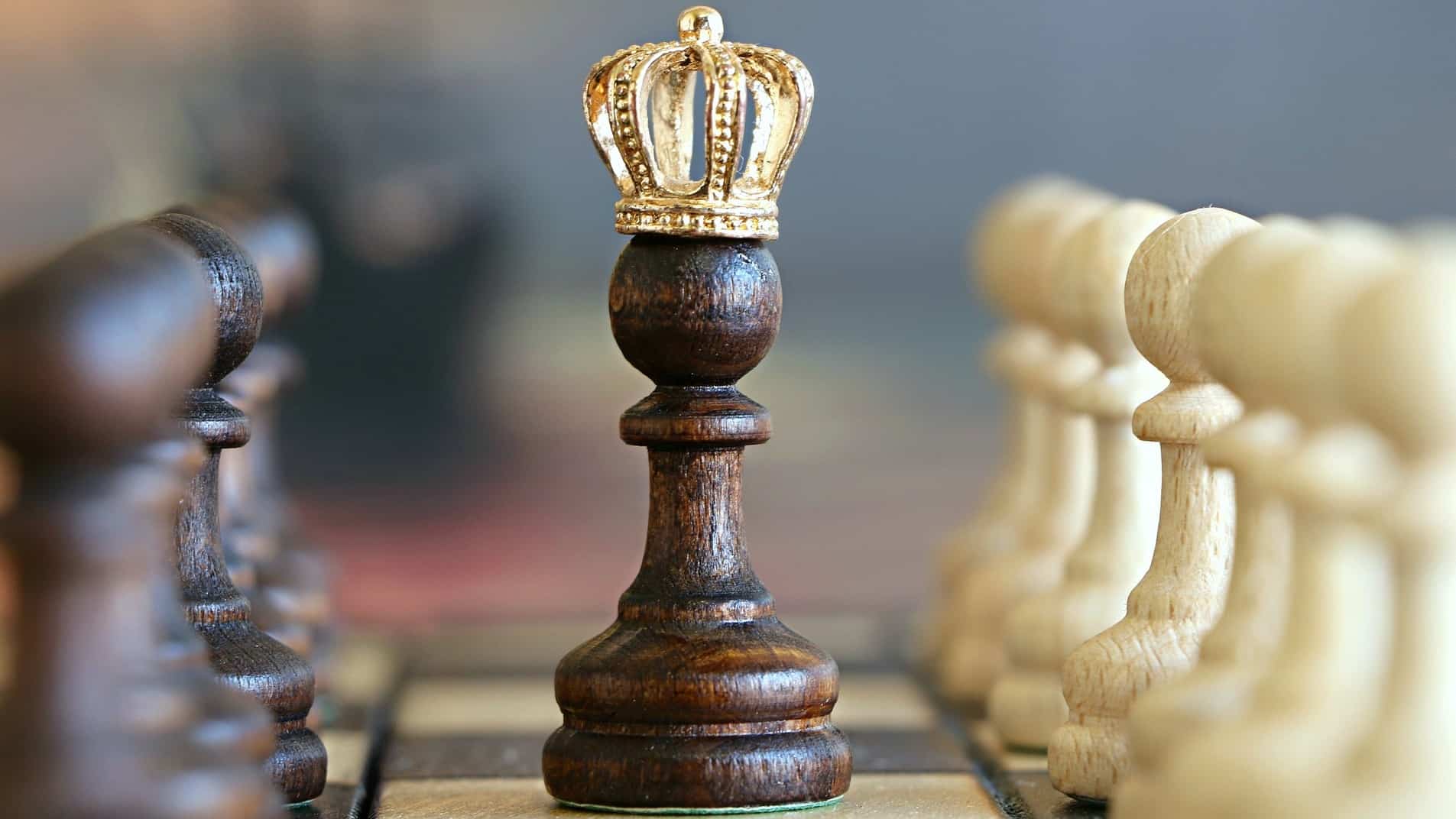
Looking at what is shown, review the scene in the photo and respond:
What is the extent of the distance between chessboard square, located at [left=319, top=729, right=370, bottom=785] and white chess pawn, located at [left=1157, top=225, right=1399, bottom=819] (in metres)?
0.38

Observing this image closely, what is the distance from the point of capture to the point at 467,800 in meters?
0.73

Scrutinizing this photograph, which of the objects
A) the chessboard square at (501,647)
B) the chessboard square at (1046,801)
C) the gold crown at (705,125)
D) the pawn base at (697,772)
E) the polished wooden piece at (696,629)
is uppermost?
the gold crown at (705,125)

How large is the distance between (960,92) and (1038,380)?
0.65 metres

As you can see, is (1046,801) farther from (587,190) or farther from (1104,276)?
(587,190)

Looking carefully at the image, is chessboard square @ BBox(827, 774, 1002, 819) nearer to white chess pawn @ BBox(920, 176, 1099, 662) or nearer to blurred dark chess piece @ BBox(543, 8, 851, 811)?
blurred dark chess piece @ BBox(543, 8, 851, 811)

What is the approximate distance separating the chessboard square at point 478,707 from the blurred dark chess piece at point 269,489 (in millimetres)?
47

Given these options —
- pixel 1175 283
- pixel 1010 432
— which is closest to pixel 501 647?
pixel 1010 432

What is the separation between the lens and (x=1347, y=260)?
49cm

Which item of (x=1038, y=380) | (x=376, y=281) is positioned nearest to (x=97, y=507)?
(x=1038, y=380)

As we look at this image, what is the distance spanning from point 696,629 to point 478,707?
1.01 feet

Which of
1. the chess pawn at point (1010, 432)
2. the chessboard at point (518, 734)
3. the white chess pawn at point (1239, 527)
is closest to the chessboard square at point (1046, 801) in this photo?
the chessboard at point (518, 734)

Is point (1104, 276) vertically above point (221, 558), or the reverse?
point (1104, 276)

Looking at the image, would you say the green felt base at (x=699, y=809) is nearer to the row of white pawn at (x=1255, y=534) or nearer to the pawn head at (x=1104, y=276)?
the row of white pawn at (x=1255, y=534)

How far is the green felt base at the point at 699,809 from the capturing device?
69cm
